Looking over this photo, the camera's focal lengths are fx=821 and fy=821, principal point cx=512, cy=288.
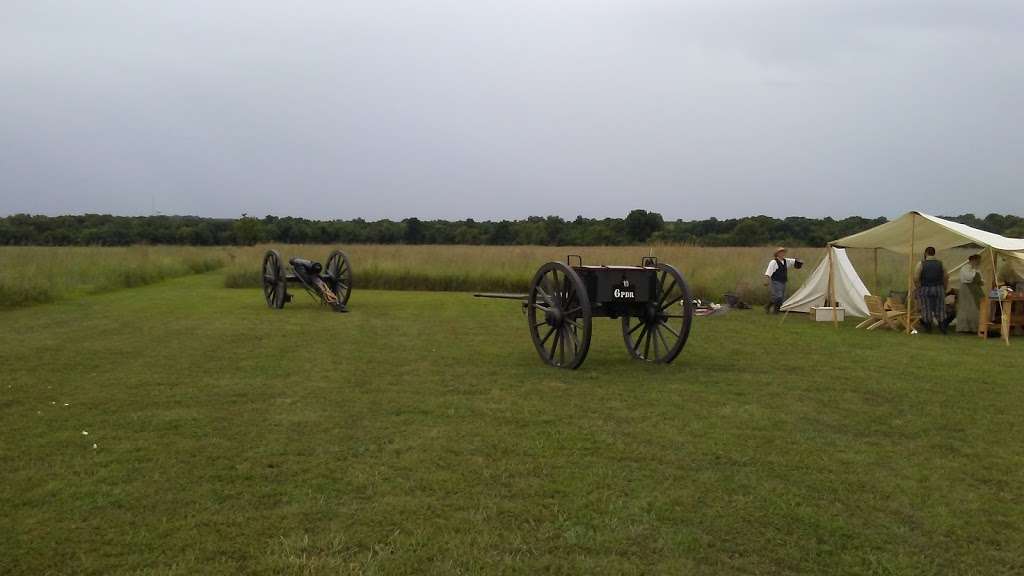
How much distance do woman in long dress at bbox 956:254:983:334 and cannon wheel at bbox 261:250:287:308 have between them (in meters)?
11.0

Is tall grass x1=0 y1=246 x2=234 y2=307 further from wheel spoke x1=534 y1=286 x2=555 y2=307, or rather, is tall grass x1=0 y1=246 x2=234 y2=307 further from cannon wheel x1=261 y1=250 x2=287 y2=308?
wheel spoke x1=534 y1=286 x2=555 y2=307

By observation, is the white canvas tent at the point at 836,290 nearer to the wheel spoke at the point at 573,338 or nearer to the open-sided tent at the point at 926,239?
the open-sided tent at the point at 926,239

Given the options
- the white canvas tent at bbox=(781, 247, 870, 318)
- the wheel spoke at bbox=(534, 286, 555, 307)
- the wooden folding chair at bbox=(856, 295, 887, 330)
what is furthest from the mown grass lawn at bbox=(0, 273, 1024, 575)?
the white canvas tent at bbox=(781, 247, 870, 318)

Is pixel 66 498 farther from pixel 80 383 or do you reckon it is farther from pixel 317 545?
pixel 80 383

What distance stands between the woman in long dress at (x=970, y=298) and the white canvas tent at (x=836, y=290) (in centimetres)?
220

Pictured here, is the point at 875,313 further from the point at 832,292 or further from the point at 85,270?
the point at 85,270

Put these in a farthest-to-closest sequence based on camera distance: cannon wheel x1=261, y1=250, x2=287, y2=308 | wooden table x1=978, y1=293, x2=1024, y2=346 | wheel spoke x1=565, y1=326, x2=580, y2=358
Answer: cannon wheel x1=261, y1=250, x2=287, y2=308
wooden table x1=978, y1=293, x2=1024, y2=346
wheel spoke x1=565, y1=326, x2=580, y2=358

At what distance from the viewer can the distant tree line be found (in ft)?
134

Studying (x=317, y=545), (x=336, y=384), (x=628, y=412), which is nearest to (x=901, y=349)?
(x=628, y=412)

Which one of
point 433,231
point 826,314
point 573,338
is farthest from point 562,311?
point 433,231

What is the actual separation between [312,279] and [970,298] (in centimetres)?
1070

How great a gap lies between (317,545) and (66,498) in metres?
1.51

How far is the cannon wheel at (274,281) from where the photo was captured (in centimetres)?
1502

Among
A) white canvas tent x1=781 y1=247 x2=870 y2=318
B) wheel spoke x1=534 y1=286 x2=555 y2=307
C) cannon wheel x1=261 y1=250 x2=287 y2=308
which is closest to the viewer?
wheel spoke x1=534 y1=286 x2=555 y2=307
